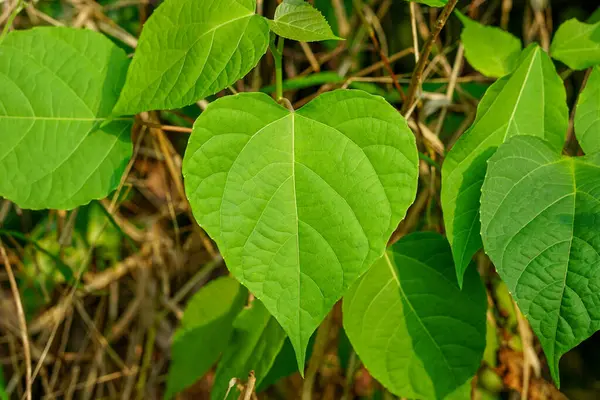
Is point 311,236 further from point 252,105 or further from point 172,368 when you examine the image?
point 172,368

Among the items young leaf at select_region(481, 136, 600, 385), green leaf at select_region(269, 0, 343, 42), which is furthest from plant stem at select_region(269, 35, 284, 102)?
young leaf at select_region(481, 136, 600, 385)

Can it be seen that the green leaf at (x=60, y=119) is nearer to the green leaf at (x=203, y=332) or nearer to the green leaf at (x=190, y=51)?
the green leaf at (x=190, y=51)

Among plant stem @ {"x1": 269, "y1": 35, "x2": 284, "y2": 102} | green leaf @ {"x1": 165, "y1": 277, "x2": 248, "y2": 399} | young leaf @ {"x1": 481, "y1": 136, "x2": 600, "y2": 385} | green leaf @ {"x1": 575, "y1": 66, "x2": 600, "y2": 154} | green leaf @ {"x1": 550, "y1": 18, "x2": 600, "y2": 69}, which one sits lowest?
green leaf @ {"x1": 165, "y1": 277, "x2": 248, "y2": 399}

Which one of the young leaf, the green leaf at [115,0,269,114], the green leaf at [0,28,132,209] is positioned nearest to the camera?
the young leaf

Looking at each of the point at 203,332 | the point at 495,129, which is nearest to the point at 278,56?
the point at 495,129

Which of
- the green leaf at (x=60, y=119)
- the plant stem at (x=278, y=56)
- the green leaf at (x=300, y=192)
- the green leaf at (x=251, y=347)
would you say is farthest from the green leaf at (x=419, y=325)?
the green leaf at (x=60, y=119)

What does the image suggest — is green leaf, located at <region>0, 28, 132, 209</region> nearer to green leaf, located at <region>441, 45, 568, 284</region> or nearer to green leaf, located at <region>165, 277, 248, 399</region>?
green leaf, located at <region>165, 277, 248, 399</region>

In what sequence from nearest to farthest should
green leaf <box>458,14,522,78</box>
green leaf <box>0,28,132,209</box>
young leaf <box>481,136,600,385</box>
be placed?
young leaf <box>481,136,600,385</box>
green leaf <box>0,28,132,209</box>
green leaf <box>458,14,522,78</box>

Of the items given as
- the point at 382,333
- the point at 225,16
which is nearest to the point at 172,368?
the point at 382,333
